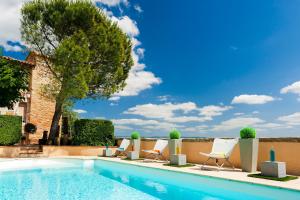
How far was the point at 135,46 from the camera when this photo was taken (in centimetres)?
2166

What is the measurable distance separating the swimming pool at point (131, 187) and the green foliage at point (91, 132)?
22.4ft

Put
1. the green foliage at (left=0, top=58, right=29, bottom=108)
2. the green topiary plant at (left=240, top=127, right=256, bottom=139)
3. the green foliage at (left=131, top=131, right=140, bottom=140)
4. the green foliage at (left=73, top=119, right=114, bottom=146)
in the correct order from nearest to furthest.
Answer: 1. the green topiary plant at (left=240, top=127, right=256, bottom=139)
2. the green foliage at (left=131, top=131, right=140, bottom=140)
3. the green foliage at (left=0, top=58, right=29, bottom=108)
4. the green foliage at (left=73, top=119, right=114, bottom=146)

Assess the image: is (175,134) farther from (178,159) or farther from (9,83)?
(9,83)

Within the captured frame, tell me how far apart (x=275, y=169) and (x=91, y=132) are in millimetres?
13704

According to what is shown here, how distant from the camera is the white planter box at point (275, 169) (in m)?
8.16

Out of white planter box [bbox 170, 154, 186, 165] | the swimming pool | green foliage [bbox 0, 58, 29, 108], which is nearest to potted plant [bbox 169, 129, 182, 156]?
white planter box [bbox 170, 154, 186, 165]

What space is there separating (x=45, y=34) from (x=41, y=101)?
8.72 meters

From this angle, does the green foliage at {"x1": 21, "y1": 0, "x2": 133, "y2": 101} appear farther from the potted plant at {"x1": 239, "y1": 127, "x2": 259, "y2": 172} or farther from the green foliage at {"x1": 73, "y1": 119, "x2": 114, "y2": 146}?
the potted plant at {"x1": 239, "y1": 127, "x2": 259, "y2": 172}

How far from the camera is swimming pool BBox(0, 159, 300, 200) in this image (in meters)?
7.33

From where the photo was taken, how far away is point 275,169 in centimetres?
820

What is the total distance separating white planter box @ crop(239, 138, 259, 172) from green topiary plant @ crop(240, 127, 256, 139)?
0.48 feet

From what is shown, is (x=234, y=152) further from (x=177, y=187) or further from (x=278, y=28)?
Answer: (x=278, y=28)

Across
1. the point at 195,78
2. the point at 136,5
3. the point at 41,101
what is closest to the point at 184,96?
the point at 195,78

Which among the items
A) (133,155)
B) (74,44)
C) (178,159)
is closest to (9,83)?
(74,44)
